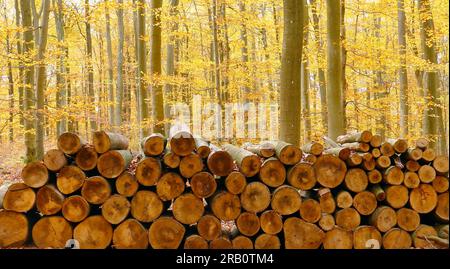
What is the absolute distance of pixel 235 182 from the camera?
5.00 m

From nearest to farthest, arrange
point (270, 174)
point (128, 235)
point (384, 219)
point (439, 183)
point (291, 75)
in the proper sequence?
1. point (128, 235)
2. point (270, 174)
3. point (384, 219)
4. point (439, 183)
5. point (291, 75)

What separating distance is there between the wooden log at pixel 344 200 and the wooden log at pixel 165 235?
1.99 metres

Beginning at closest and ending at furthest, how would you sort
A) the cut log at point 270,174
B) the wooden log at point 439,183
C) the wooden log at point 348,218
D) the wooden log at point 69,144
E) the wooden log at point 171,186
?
the wooden log at point 69,144
the wooden log at point 171,186
the cut log at point 270,174
the wooden log at point 348,218
the wooden log at point 439,183

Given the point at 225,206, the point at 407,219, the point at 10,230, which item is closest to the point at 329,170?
the point at 407,219

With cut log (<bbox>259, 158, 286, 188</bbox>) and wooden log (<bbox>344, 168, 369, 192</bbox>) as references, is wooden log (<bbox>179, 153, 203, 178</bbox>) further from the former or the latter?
wooden log (<bbox>344, 168, 369, 192</bbox>)

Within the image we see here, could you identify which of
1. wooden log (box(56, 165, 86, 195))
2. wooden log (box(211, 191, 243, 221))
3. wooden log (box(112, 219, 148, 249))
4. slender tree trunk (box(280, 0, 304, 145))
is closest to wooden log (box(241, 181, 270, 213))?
wooden log (box(211, 191, 243, 221))

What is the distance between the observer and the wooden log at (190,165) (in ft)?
16.2

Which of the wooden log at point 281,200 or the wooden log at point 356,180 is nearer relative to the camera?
the wooden log at point 281,200

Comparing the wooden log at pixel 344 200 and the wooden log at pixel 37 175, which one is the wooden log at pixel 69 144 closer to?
the wooden log at pixel 37 175

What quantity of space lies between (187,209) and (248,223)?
77 centimetres

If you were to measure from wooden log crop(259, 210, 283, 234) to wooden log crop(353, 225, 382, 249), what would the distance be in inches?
39.2

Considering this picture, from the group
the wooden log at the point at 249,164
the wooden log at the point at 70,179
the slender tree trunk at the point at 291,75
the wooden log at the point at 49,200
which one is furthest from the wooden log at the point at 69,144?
the slender tree trunk at the point at 291,75

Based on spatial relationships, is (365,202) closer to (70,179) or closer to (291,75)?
(291,75)
